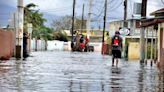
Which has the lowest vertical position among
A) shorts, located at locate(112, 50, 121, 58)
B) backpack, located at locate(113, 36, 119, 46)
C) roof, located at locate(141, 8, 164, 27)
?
shorts, located at locate(112, 50, 121, 58)

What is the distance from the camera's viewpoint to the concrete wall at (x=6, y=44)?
96.8 ft

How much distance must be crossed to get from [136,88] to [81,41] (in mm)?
49563

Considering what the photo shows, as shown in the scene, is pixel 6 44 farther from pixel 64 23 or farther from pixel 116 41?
pixel 64 23

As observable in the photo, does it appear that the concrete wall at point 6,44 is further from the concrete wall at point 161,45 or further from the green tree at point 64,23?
the green tree at point 64,23

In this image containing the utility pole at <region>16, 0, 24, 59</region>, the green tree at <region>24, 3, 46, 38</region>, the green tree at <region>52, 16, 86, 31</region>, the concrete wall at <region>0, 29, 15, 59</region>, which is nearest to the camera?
the concrete wall at <region>0, 29, 15, 59</region>

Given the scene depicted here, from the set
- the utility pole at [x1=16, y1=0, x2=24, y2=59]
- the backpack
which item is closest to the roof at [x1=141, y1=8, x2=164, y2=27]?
the backpack

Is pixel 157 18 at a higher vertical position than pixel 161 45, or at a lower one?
higher

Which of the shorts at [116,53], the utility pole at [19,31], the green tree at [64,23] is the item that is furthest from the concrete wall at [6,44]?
the green tree at [64,23]

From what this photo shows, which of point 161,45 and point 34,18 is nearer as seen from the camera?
point 161,45

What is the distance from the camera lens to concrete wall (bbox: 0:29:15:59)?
96.8ft

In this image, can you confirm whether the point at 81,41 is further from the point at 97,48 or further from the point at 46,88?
the point at 46,88

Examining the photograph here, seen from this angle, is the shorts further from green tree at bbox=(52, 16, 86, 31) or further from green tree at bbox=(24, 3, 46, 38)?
green tree at bbox=(52, 16, 86, 31)

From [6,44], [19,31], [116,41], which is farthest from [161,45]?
[19,31]

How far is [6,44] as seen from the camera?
30984mm
